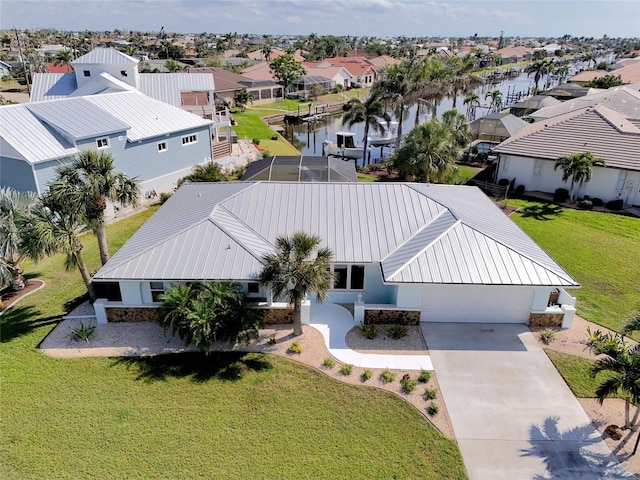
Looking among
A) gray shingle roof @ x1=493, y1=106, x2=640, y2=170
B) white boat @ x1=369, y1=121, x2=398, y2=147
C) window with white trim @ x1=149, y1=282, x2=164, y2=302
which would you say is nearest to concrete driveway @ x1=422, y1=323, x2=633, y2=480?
window with white trim @ x1=149, y1=282, x2=164, y2=302

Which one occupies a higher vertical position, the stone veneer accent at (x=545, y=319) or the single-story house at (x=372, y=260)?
the single-story house at (x=372, y=260)

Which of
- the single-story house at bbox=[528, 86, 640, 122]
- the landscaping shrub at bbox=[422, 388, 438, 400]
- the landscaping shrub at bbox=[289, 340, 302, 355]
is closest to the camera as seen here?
the landscaping shrub at bbox=[422, 388, 438, 400]

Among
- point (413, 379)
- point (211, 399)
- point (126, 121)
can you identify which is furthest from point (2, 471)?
point (126, 121)

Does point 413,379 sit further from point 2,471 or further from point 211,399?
point 2,471

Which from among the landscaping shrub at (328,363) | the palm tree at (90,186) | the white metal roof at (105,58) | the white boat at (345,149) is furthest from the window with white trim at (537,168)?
the white metal roof at (105,58)

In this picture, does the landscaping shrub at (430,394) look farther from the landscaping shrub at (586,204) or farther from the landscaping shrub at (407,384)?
the landscaping shrub at (586,204)

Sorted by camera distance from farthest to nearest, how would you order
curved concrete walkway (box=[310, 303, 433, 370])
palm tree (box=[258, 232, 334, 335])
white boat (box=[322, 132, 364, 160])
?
white boat (box=[322, 132, 364, 160]) < curved concrete walkway (box=[310, 303, 433, 370]) < palm tree (box=[258, 232, 334, 335])

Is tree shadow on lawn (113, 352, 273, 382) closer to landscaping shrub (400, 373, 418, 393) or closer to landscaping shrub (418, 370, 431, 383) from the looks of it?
landscaping shrub (400, 373, 418, 393)
